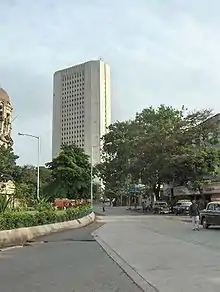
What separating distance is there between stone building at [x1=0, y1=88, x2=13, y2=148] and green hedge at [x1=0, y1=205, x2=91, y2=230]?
91.6 feet

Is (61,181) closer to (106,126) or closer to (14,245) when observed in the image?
(106,126)

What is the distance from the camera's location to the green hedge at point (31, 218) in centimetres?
2236

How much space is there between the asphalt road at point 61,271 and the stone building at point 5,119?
45.4 m

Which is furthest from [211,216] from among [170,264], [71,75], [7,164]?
[71,75]

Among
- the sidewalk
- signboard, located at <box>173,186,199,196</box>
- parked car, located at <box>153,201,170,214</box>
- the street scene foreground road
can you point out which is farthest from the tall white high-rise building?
the street scene foreground road

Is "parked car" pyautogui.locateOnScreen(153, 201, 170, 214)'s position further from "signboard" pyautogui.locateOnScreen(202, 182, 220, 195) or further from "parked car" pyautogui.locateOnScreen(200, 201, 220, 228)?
"parked car" pyautogui.locateOnScreen(200, 201, 220, 228)

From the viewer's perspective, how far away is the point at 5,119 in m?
65.2

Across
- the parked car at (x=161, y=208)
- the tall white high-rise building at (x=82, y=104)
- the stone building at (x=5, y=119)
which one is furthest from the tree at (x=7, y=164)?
the parked car at (x=161, y=208)

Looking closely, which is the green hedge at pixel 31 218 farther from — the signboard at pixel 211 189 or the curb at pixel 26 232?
the signboard at pixel 211 189

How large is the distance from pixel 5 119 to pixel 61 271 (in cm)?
5378

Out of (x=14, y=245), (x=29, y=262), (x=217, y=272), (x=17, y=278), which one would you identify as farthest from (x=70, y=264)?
(x=14, y=245)

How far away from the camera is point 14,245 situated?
21.1m

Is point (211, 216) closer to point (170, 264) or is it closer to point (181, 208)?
point (170, 264)

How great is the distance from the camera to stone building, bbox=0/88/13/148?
6374cm
